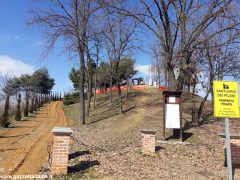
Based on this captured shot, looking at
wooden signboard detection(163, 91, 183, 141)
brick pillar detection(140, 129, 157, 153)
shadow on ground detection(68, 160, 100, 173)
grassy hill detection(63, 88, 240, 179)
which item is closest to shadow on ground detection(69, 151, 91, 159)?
grassy hill detection(63, 88, 240, 179)

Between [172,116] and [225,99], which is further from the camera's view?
[172,116]

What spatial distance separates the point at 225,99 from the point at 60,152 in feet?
15.1

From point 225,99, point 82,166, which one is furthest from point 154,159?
point 225,99

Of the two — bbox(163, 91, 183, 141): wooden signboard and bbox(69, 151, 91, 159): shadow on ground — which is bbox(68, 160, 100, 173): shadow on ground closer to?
bbox(69, 151, 91, 159): shadow on ground

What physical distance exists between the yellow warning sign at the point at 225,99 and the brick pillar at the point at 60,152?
13.1 ft

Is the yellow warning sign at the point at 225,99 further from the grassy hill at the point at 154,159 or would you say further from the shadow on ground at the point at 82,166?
the shadow on ground at the point at 82,166

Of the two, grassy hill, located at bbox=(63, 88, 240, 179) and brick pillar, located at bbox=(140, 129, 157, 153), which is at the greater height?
brick pillar, located at bbox=(140, 129, 157, 153)

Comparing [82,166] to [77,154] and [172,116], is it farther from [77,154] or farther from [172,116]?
[172,116]

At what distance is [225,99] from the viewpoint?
8211 mm

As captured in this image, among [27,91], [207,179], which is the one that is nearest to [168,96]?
[207,179]

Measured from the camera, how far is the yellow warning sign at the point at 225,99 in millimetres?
8102

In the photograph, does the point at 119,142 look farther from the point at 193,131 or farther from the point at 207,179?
the point at 207,179

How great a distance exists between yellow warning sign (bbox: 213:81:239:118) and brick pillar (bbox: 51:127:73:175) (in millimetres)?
3986

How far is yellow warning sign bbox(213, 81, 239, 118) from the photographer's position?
810 centimetres
